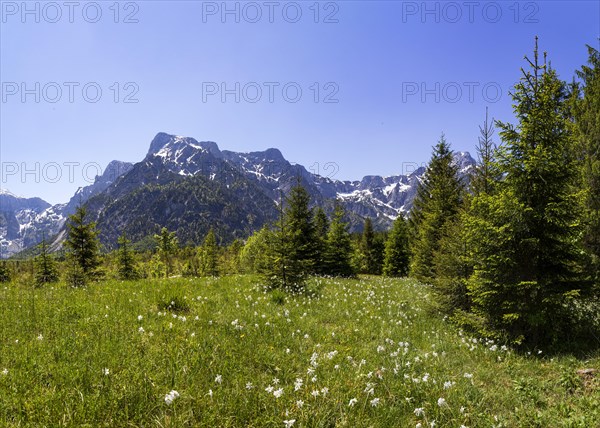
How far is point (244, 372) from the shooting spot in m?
4.99

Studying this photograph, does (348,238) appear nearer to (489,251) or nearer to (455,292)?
(455,292)

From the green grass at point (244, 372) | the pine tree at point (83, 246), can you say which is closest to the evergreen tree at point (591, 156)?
the green grass at point (244, 372)

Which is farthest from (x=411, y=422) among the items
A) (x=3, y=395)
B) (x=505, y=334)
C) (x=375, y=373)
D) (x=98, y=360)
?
(x=505, y=334)

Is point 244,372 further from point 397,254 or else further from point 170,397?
point 397,254

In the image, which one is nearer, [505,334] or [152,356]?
[152,356]

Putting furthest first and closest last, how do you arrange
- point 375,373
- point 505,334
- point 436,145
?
point 436,145 < point 505,334 < point 375,373

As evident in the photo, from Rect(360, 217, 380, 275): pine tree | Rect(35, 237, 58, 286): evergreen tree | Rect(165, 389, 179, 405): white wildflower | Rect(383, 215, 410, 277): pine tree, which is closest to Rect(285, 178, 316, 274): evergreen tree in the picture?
Rect(165, 389, 179, 405): white wildflower

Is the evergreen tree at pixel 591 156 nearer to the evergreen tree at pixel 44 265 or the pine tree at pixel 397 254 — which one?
the pine tree at pixel 397 254

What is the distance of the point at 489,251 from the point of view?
9.18 meters

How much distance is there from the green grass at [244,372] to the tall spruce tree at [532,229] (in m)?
1.20

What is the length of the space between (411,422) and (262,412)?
216 cm

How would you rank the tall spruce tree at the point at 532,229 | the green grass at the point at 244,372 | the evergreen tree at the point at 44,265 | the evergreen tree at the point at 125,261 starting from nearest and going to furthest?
the green grass at the point at 244,372 < the tall spruce tree at the point at 532,229 < the evergreen tree at the point at 44,265 < the evergreen tree at the point at 125,261

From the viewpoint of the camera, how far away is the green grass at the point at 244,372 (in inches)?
151

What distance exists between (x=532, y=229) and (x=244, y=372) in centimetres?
837
